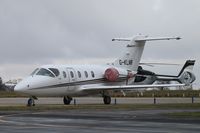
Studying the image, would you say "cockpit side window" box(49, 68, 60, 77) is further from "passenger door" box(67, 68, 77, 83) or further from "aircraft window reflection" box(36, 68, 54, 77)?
"passenger door" box(67, 68, 77, 83)

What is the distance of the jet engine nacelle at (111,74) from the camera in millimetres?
50156

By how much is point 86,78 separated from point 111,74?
2.62 metres

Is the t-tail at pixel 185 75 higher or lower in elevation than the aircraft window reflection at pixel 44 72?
higher

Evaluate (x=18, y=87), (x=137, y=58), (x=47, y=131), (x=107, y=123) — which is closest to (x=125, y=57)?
(x=137, y=58)

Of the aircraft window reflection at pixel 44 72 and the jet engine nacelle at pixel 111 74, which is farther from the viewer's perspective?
Result: the jet engine nacelle at pixel 111 74

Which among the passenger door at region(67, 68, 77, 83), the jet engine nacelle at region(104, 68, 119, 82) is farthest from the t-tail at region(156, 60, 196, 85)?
the passenger door at region(67, 68, 77, 83)

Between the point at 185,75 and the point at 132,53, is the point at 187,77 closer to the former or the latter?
the point at 185,75

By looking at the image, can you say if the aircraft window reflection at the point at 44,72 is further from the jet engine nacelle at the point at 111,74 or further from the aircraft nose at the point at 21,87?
the jet engine nacelle at the point at 111,74

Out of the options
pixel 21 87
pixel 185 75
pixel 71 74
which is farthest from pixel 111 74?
pixel 185 75

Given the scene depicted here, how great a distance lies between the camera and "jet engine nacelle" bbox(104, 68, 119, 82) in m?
50.2

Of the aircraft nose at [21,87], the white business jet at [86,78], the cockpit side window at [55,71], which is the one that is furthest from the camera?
the cockpit side window at [55,71]

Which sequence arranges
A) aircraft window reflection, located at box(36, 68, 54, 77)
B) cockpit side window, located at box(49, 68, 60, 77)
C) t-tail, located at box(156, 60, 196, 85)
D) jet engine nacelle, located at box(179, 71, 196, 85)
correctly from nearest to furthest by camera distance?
aircraft window reflection, located at box(36, 68, 54, 77), cockpit side window, located at box(49, 68, 60, 77), jet engine nacelle, located at box(179, 71, 196, 85), t-tail, located at box(156, 60, 196, 85)

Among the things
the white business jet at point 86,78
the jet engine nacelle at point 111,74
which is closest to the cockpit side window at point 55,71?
the white business jet at point 86,78

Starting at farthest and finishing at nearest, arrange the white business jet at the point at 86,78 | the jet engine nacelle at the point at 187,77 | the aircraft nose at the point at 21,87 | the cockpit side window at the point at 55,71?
1. the jet engine nacelle at the point at 187,77
2. the cockpit side window at the point at 55,71
3. the white business jet at the point at 86,78
4. the aircraft nose at the point at 21,87
